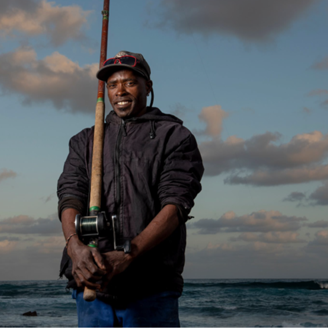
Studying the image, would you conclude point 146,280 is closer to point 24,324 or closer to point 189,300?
point 24,324

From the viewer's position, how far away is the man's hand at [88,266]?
86.7 inches

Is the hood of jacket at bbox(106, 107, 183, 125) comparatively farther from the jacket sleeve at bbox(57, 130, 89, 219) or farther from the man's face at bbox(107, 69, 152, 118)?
the jacket sleeve at bbox(57, 130, 89, 219)

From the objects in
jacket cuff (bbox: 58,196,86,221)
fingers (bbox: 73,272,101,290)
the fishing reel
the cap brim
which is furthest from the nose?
fingers (bbox: 73,272,101,290)

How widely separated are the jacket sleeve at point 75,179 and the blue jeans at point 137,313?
0.57m

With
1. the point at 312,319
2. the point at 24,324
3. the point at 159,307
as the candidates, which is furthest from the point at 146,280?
the point at 312,319

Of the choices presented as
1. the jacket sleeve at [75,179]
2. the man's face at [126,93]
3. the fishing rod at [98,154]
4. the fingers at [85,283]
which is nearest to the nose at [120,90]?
the man's face at [126,93]

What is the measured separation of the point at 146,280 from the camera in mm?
2432

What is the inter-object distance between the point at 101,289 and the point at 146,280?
0.89 feet

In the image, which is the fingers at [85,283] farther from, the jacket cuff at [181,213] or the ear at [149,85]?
the ear at [149,85]

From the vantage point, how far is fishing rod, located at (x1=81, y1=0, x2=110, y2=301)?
243 centimetres

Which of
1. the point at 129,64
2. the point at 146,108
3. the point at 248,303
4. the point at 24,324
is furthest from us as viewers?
the point at 248,303

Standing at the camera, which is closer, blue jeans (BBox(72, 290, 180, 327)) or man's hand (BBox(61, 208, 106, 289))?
man's hand (BBox(61, 208, 106, 289))

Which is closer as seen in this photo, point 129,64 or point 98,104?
point 129,64

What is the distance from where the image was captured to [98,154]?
2.69m
